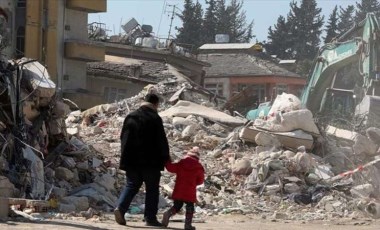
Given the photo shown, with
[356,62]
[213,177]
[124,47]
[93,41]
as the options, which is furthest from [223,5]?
[213,177]

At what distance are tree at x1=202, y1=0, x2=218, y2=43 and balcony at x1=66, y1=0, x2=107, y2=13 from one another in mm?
46658

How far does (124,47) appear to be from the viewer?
171 feet

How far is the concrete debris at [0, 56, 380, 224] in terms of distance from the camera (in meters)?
14.6

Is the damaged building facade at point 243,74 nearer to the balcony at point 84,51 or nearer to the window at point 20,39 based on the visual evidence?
the balcony at point 84,51

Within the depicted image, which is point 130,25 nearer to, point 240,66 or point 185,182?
point 240,66

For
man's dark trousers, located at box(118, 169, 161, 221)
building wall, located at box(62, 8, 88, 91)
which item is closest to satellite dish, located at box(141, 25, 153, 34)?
building wall, located at box(62, 8, 88, 91)

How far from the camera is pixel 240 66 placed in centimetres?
6375

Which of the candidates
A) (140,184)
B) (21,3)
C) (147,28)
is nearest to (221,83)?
(147,28)

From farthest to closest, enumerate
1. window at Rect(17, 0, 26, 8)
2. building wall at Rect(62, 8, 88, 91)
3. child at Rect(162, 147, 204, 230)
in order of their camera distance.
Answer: building wall at Rect(62, 8, 88, 91), window at Rect(17, 0, 26, 8), child at Rect(162, 147, 204, 230)

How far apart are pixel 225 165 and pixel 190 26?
241ft

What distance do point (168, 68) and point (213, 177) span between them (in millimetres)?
30782

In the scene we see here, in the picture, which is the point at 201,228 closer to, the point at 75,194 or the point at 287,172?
the point at 75,194

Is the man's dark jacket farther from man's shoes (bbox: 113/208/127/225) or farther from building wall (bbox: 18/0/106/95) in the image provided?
building wall (bbox: 18/0/106/95)

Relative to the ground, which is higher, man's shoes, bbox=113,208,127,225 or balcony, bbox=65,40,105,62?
balcony, bbox=65,40,105,62
